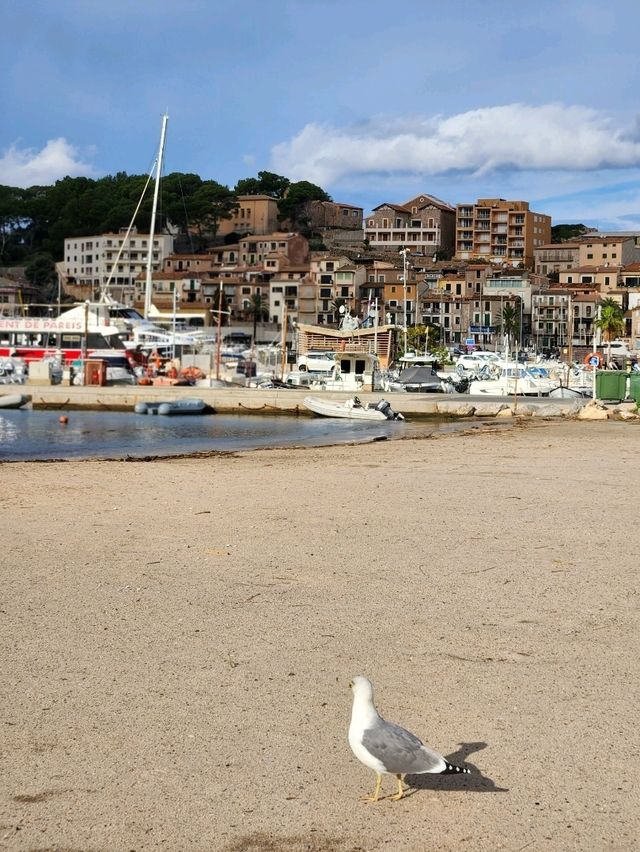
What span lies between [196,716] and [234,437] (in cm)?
2843

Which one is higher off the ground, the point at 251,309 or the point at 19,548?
the point at 251,309

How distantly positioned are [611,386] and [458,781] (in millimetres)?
37592

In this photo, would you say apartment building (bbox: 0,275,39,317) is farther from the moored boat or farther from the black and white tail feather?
the black and white tail feather

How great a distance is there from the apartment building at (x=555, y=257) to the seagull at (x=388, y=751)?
132217 millimetres

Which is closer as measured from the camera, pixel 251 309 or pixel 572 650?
pixel 572 650

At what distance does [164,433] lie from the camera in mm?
35438

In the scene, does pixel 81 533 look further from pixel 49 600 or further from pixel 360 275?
pixel 360 275

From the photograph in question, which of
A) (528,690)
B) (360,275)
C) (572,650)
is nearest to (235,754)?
(528,690)

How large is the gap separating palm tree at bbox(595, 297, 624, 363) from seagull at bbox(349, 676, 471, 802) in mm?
89311

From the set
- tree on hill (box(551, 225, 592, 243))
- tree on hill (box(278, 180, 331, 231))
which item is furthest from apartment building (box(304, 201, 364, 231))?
tree on hill (box(551, 225, 592, 243))

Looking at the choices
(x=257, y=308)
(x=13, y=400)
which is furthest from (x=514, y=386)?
(x=257, y=308)

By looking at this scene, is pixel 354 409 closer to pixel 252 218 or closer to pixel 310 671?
pixel 310 671

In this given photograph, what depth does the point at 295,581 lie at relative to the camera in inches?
345

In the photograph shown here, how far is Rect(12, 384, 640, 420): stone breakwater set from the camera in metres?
42.0
